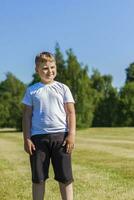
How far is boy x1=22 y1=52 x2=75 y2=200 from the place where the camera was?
272 inches

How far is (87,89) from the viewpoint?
57.4 m

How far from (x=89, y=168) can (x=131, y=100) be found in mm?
55395

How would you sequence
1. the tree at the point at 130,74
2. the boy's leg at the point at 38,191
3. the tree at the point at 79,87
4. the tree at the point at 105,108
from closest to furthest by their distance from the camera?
the boy's leg at the point at 38,191, the tree at the point at 79,87, the tree at the point at 105,108, the tree at the point at 130,74

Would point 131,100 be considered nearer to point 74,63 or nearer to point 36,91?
point 74,63

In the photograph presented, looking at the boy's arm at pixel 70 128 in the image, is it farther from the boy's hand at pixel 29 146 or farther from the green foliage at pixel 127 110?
the green foliage at pixel 127 110

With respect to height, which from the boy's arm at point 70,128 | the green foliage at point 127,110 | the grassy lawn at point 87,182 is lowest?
the grassy lawn at point 87,182

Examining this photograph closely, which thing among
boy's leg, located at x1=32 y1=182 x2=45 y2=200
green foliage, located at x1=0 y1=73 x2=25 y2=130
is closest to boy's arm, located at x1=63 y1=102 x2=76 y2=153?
boy's leg, located at x1=32 y1=182 x2=45 y2=200

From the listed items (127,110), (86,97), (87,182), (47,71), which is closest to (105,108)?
(127,110)

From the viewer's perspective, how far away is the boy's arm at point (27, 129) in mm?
6879

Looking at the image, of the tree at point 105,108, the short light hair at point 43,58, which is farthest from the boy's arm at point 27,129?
the tree at point 105,108

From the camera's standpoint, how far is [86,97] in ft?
187

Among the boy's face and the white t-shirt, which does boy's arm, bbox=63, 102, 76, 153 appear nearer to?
the white t-shirt

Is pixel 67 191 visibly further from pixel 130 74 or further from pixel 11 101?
pixel 130 74

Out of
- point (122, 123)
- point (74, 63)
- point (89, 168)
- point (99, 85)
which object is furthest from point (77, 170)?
point (99, 85)
